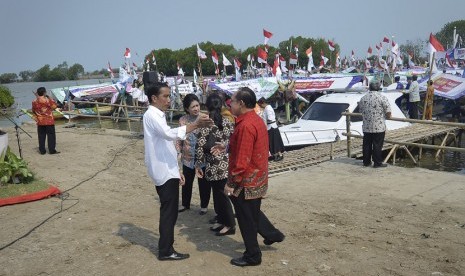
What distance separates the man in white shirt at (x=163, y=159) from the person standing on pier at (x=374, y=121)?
15.3 ft

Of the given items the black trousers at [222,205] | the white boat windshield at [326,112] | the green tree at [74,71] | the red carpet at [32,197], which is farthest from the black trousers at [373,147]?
the green tree at [74,71]

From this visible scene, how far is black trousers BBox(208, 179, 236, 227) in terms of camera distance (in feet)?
15.7

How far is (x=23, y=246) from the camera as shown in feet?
15.2

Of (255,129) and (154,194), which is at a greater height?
(255,129)

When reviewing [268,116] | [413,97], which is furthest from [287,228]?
[413,97]

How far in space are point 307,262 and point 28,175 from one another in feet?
17.0

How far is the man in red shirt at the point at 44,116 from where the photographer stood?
968 centimetres

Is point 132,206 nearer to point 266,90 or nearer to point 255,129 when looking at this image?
point 255,129

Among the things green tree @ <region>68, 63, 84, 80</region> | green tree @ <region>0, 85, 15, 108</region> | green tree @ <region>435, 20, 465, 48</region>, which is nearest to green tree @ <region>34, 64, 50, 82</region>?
green tree @ <region>68, 63, 84, 80</region>

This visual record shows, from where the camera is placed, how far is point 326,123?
11312 millimetres

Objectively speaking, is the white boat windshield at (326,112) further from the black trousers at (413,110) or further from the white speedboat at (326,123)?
the black trousers at (413,110)

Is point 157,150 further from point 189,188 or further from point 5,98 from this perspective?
point 5,98

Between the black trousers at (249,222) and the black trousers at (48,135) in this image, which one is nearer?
the black trousers at (249,222)

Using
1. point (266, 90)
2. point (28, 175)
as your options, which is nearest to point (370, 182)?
point (28, 175)
